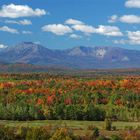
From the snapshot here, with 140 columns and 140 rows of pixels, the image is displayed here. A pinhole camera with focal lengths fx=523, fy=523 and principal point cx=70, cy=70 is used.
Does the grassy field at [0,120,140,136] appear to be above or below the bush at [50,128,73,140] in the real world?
below

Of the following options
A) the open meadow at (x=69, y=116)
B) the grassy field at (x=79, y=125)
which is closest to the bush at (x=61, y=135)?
the open meadow at (x=69, y=116)

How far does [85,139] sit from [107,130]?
68.9 feet

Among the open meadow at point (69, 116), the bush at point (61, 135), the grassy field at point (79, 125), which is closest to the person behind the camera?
the bush at point (61, 135)

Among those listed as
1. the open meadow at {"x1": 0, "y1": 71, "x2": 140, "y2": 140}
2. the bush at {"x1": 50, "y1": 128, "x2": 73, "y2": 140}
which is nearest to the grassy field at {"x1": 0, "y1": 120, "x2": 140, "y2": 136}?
the open meadow at {"x1": 0, "y1": 71, "x2": 140, "y2": 140}

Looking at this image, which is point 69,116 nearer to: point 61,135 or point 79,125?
point 79,125

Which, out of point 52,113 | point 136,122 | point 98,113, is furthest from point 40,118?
point 136,122

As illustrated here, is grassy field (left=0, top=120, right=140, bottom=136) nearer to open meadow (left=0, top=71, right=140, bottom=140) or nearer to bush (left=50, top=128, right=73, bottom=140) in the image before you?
open meadow (left=0, top=71, right=140, bottom=140)

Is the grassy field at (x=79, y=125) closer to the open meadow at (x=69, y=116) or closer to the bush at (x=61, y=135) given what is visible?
the open meadow at (x=69, y=116)

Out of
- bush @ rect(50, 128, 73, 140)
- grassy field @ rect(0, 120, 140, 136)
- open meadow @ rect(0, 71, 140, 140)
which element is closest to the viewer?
bush @ rect(50, 128, 73, 140)

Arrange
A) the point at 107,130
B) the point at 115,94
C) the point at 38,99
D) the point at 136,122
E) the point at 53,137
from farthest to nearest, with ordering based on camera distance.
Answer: the point at 115,94 < the point at 38,99 < the point at 136,122 < the point at 107,130 < the point at 53,137

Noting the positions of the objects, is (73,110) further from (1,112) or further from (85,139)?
(85,139)

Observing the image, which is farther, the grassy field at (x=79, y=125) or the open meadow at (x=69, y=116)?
the grassy field at (x=79, y=125)

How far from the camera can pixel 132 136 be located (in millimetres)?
88750

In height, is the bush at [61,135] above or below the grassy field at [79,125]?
above
